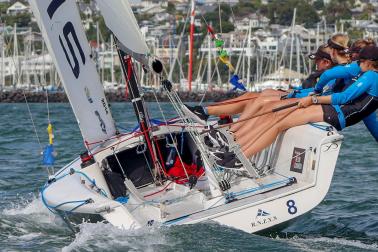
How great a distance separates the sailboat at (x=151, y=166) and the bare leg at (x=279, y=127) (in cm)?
7

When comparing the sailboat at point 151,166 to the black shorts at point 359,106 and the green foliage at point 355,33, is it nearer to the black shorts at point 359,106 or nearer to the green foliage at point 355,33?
the black shorts at point 359,106

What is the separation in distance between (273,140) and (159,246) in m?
1.77

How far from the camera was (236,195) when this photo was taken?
799cm

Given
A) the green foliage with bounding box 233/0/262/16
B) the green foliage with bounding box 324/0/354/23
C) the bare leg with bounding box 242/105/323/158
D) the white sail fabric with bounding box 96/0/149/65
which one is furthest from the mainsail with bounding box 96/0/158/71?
the green foliage with bounding box 233/0/262/16

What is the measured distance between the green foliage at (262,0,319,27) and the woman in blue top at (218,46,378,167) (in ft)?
377

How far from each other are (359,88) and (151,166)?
2.10 m

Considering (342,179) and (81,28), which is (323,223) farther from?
(342,179)

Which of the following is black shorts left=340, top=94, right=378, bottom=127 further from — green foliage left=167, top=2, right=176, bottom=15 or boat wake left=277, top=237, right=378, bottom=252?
green foliage left=167, top=2, right=176, bottom=15

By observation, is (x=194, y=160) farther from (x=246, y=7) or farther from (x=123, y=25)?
(x=246, y=7)

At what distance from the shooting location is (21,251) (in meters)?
7.59

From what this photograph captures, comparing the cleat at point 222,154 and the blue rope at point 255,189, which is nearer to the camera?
the blue rope at point 255,189

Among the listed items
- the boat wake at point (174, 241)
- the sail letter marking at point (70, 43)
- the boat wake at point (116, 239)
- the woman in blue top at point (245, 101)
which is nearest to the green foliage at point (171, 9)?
the woman in blue top at point (245, 101)

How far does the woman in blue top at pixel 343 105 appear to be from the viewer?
8.27m

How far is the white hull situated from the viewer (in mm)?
7637
